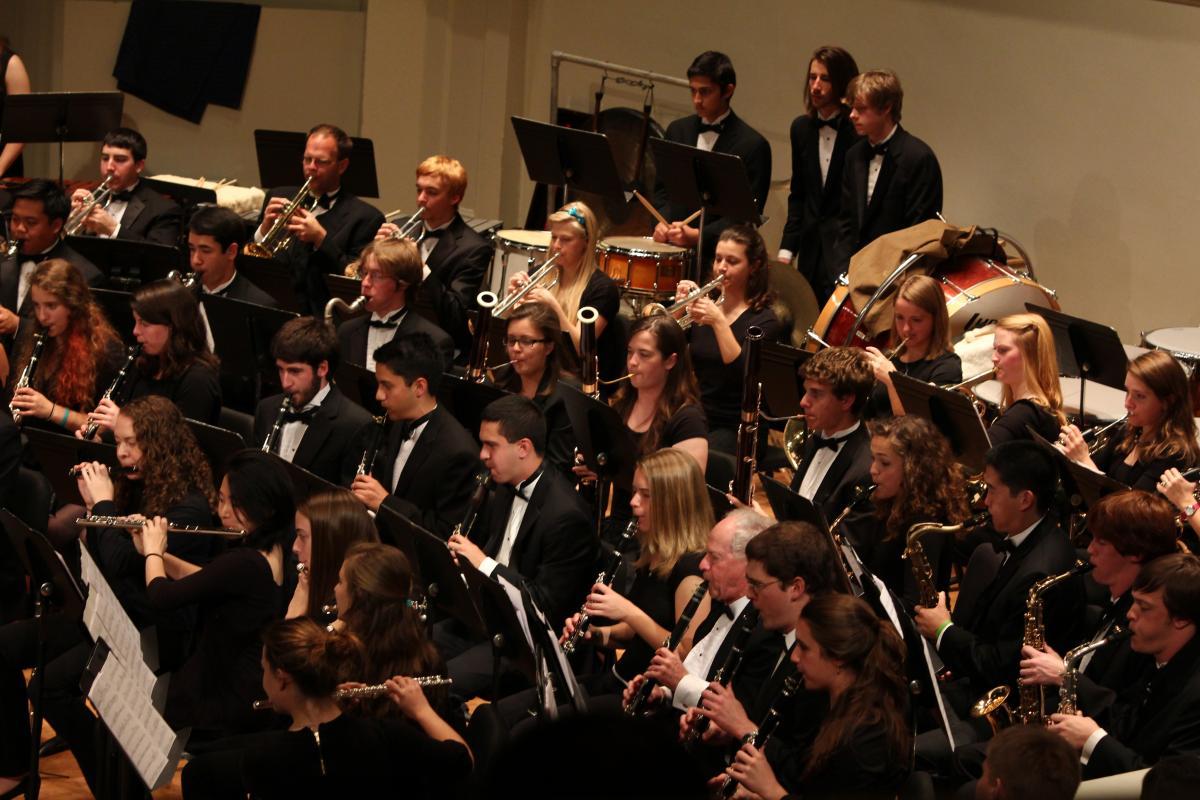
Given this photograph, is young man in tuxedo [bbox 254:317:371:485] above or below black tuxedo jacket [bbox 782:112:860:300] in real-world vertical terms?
below

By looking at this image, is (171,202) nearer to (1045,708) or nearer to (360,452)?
(360,452)

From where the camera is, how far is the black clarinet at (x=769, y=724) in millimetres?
3341

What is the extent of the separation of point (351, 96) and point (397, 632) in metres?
6.64

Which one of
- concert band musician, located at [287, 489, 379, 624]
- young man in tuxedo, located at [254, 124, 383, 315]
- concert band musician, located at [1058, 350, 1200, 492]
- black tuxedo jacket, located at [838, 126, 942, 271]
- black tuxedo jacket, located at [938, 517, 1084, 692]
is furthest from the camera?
black tuxedo jacket, located at [838, 126, 942, 271]

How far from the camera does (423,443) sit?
5023 mm

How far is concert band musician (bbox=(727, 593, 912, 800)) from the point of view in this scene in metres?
3.11

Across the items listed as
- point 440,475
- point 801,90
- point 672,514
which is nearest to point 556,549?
point 672,514

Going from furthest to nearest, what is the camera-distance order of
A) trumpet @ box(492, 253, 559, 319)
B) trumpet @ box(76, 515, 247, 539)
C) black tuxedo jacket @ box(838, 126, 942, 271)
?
black tuxedo jacket @ box(838, 126, 942, 271)
trumpet @ box(492, 253, 559, 319)
trumpet @ box(76, 515, 247, 539)

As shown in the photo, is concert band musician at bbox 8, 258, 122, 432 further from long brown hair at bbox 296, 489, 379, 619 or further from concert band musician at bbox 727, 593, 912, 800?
concert band musician at bbox 727, 593, 912, 800

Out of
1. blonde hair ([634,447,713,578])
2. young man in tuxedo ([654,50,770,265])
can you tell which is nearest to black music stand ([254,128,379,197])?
young man in tuxedo ([654,50,770,265])

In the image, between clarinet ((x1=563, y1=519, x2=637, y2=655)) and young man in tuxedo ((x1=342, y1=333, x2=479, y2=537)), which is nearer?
clarinet ((x1=563, y1=519, x2=637, y2=655))

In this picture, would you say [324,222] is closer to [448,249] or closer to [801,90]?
[448,249]

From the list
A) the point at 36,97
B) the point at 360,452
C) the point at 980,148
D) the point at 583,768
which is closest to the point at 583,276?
the point at 360,452

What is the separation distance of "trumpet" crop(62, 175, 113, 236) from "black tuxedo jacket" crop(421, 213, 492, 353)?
5.49 ft
